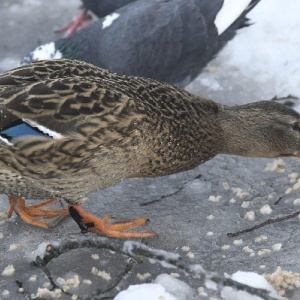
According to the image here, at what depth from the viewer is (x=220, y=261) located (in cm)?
387

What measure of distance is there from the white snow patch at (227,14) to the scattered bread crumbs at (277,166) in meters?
1.42

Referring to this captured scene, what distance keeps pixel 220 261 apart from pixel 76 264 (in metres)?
0.65

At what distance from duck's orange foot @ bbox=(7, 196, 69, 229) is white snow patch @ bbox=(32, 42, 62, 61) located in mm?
1904

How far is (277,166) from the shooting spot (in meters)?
4.72

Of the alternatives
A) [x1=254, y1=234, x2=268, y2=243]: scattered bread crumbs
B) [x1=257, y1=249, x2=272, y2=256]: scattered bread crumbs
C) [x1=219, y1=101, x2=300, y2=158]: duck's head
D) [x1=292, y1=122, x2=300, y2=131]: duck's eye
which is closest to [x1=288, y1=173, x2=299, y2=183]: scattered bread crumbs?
[x1=219, y1=101, x2=300, y2=158]: duck's head

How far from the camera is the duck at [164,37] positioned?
557 cm

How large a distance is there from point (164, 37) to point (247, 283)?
2543 mm

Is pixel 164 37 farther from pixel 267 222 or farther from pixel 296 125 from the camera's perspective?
pixel 267 222

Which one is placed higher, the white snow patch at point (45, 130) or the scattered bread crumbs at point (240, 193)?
the white snow patch at point (45, 130)

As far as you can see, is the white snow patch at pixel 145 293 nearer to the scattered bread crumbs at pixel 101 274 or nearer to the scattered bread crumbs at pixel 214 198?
the scattered bread crumbs at pixel 101 274

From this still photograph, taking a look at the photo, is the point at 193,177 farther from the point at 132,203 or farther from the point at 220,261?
the point at 220,261

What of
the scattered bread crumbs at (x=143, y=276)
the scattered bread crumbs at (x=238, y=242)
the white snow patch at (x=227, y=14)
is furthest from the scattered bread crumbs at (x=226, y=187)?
the white snow patch at (x=227, y=14)

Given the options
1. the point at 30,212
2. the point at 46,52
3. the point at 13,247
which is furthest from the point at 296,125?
the point at 46,52

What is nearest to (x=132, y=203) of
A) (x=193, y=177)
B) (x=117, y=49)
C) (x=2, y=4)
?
(x=193, y=177)
